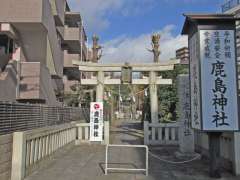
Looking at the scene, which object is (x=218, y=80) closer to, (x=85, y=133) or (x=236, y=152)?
(x=236, y=152)

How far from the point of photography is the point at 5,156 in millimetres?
6344

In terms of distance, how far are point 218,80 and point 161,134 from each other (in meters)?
8.03

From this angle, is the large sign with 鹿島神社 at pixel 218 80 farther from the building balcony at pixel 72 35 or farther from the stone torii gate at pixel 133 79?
the building balcony at pixel 72 35

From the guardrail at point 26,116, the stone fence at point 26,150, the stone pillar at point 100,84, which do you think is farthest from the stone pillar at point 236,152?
the stone pillar at point 100,84

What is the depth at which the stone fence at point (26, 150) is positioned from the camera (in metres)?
6.39

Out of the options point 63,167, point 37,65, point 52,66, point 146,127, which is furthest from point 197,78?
point 52,66

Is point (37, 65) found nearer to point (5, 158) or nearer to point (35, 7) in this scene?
point (35, 7)

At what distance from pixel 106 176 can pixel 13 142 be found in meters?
2.37

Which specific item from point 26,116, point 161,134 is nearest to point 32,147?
point 26,116

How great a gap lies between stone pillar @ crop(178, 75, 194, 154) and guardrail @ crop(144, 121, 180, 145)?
3164 millimetres

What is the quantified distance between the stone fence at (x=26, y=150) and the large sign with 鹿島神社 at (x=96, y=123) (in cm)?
200

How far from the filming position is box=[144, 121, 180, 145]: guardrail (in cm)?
1473

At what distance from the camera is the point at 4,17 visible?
1719 cm

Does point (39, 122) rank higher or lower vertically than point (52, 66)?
lower
